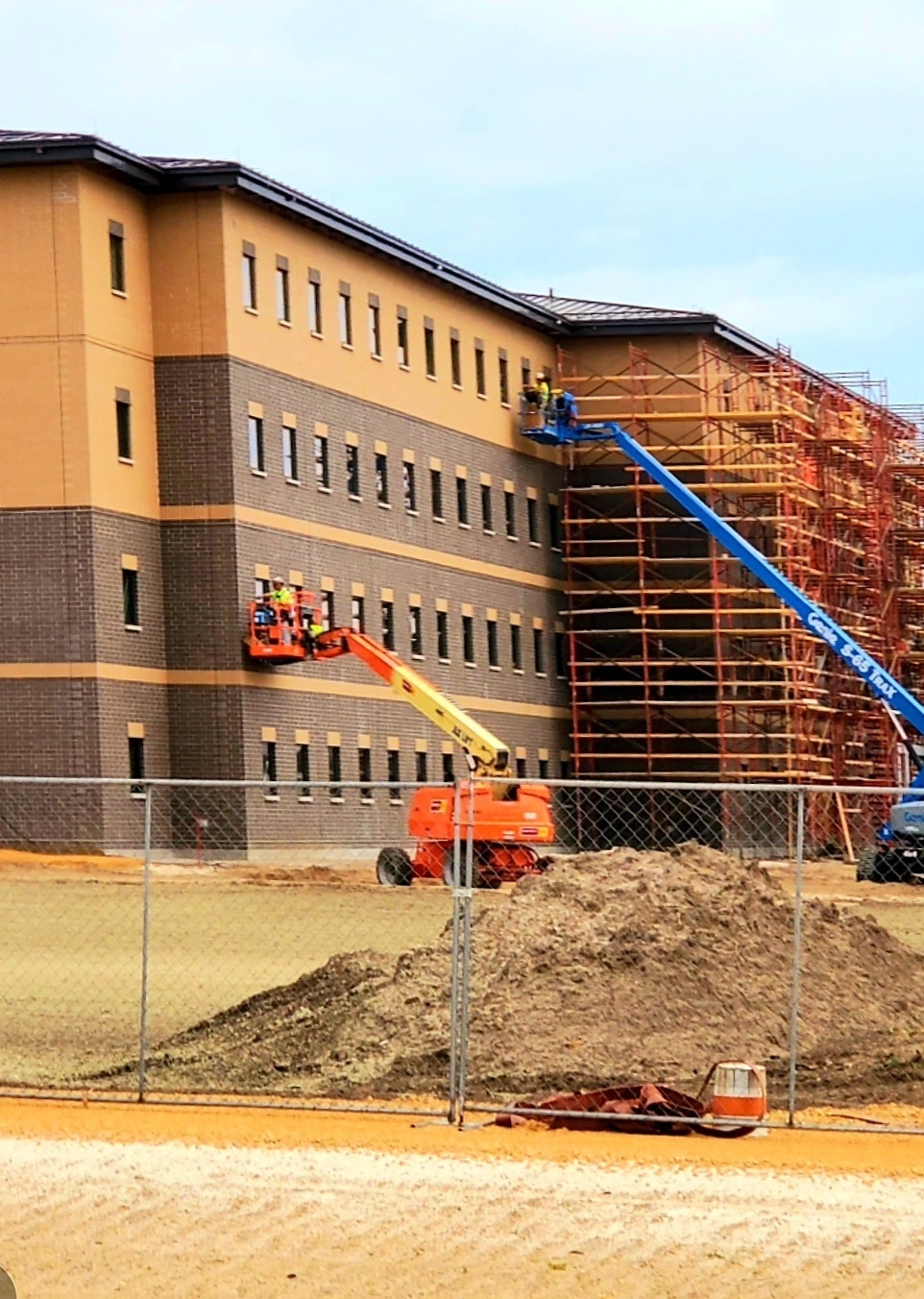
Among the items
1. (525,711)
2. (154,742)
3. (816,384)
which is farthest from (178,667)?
(816,384)

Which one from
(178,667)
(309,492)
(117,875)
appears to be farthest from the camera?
(309,492)

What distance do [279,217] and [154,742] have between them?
12.5 meters

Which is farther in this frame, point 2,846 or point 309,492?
point 309,492

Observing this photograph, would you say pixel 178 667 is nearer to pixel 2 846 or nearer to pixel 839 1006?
pixel 2 846

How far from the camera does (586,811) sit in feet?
211

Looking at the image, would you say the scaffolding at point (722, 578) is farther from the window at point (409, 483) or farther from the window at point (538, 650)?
the window at point (409, 483)

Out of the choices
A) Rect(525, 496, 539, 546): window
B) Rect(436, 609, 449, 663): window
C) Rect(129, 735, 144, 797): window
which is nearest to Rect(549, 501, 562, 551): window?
Rect(525, 496, 539, 546): window

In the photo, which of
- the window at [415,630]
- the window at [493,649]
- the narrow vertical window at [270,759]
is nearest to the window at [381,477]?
the window at [415,630]

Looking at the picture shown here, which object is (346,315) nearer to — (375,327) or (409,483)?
(375,327)

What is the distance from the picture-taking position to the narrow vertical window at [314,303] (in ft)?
211

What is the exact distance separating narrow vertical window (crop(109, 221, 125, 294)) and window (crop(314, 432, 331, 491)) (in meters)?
7.51

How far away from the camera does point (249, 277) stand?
61.0m

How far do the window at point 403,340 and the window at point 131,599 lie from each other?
42.2 feet

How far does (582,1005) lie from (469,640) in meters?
50.8
